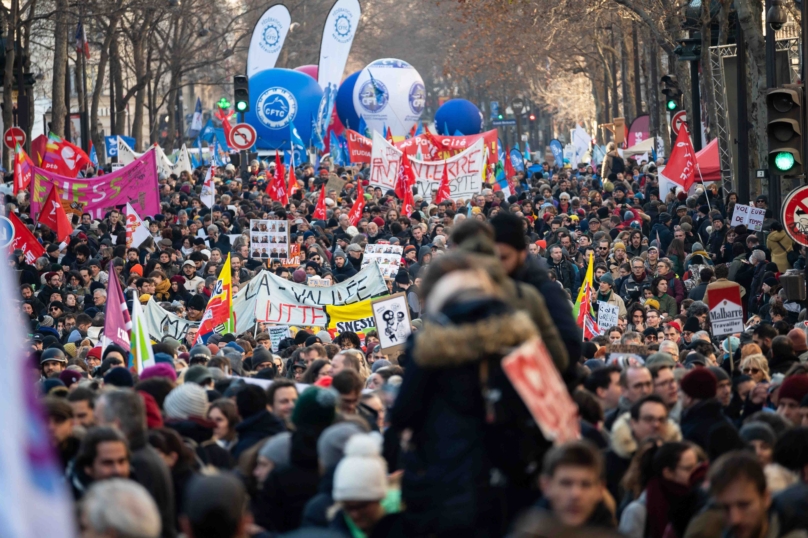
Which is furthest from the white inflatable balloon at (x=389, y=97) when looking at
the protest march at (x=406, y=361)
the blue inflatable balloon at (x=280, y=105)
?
the protest march at (x=406, y=361)

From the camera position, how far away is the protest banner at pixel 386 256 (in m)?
18.9

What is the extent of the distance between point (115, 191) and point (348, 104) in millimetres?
29285

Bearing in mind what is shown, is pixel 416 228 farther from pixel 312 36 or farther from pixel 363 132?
pixel 312 36

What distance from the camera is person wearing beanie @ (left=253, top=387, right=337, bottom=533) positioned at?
583 cm

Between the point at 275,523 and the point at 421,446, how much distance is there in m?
1.28

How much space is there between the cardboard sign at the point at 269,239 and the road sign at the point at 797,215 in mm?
8390

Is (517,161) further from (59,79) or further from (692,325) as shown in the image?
(692,325)

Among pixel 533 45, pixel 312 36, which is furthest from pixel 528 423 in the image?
pixel 312 36

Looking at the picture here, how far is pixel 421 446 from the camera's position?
4816 mm

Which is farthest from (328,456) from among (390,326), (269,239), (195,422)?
(269,239)

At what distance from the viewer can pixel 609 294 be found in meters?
16.2

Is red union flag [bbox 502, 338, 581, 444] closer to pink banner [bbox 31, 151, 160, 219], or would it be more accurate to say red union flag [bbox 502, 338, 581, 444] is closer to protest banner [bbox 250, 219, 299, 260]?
protest banner [bbox 250, 219, 299, 260]

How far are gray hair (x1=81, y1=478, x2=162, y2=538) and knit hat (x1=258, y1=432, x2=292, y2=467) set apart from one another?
1.51 m

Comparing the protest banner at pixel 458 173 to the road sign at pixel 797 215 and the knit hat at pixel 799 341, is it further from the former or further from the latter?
the knit hat at pixel 799 341
